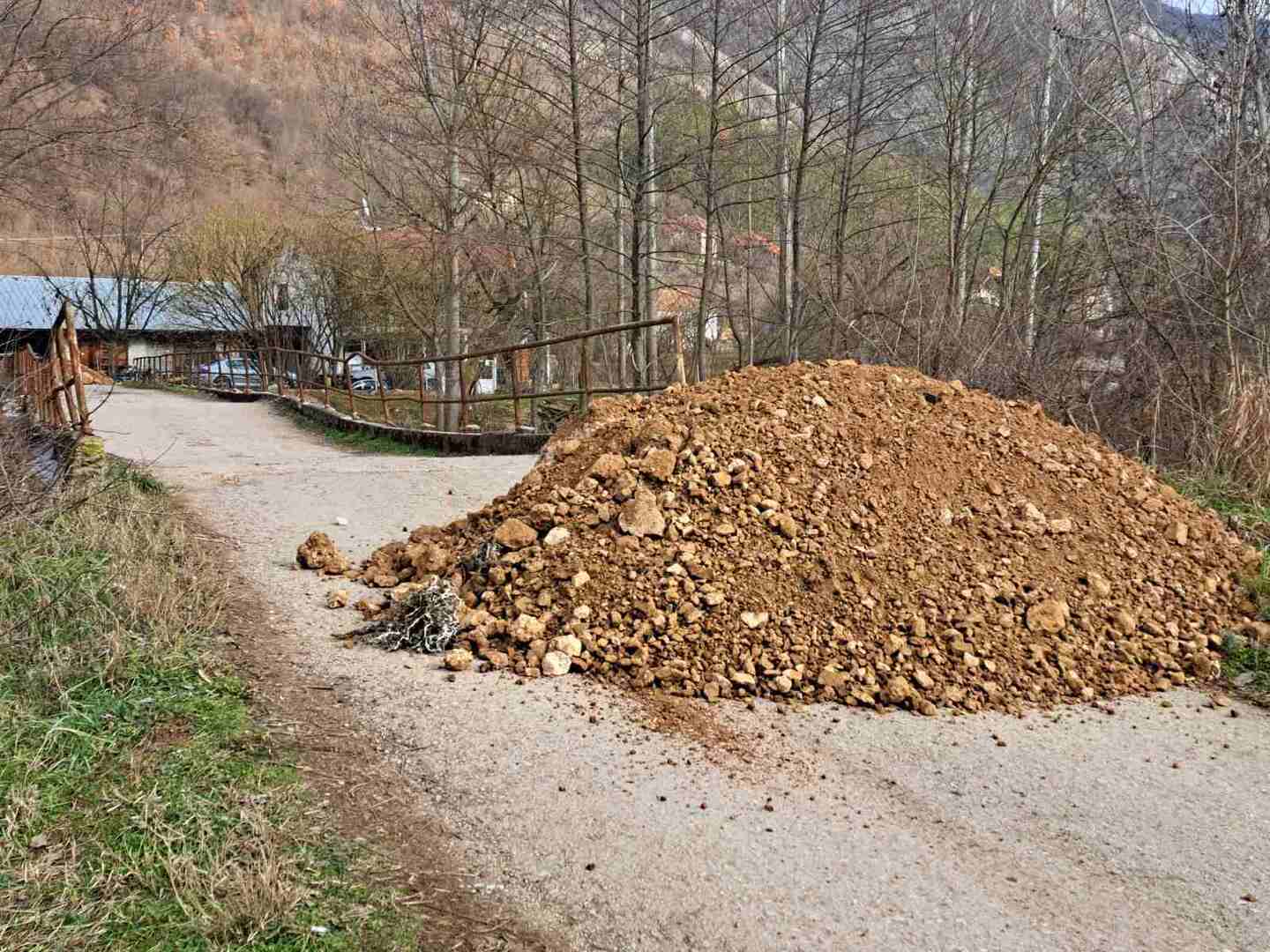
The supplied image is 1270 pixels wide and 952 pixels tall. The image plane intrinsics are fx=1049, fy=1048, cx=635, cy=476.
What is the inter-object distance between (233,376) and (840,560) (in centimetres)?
2701

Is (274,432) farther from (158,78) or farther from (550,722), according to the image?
(550,722)

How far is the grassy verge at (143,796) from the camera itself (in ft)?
9.34

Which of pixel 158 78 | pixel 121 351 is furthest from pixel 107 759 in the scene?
pixel 121 351

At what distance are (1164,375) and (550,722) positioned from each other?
7.26 m

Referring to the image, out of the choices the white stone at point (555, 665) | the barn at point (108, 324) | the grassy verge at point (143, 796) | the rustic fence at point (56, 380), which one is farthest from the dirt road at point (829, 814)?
the barn at point (108, 324)

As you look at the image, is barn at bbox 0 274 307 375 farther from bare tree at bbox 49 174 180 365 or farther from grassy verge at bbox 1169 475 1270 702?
grassy verge at bbox 1169 475 1270 702

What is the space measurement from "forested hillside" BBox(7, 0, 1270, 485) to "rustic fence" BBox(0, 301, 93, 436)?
4.46 metres

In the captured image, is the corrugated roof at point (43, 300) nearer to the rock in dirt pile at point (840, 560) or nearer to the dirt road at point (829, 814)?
the rock in dirt pile at point (840, 560)

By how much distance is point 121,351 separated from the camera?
46281 millimetres

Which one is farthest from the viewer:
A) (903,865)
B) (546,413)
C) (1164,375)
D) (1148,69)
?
(546,413)

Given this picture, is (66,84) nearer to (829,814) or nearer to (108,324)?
(829,814)

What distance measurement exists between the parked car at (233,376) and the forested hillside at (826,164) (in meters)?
5.40

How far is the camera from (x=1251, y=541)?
6.85m

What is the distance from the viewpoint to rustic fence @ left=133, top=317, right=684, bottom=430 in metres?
12.2
